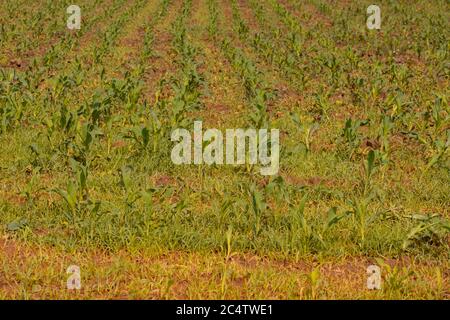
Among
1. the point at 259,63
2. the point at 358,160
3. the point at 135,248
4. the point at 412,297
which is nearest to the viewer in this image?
the point at 412,297

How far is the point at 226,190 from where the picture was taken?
5508 mm

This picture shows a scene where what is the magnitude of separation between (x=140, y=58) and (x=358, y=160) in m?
7.16

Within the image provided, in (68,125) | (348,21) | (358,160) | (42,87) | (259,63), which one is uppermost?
(348,21)

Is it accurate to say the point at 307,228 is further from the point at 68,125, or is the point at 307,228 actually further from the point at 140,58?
the point at 140,58

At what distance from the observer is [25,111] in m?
8.24

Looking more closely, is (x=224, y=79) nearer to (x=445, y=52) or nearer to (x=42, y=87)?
(x=42, y=87)

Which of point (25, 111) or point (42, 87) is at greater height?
point (42, 87)

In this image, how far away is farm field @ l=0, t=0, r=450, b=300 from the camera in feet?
13.0

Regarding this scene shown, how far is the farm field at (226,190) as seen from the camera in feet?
13.0

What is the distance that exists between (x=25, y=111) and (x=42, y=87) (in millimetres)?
2387

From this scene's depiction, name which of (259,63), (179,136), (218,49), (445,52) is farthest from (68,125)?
(445,52)

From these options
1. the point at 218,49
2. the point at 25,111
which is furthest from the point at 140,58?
the point at 25,111

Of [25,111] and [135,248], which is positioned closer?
[135,248]

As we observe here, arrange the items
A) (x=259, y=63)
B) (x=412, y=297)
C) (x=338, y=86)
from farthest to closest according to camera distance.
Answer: (x=259, y=63), (x=338, y=86), (x=412, y=297)
